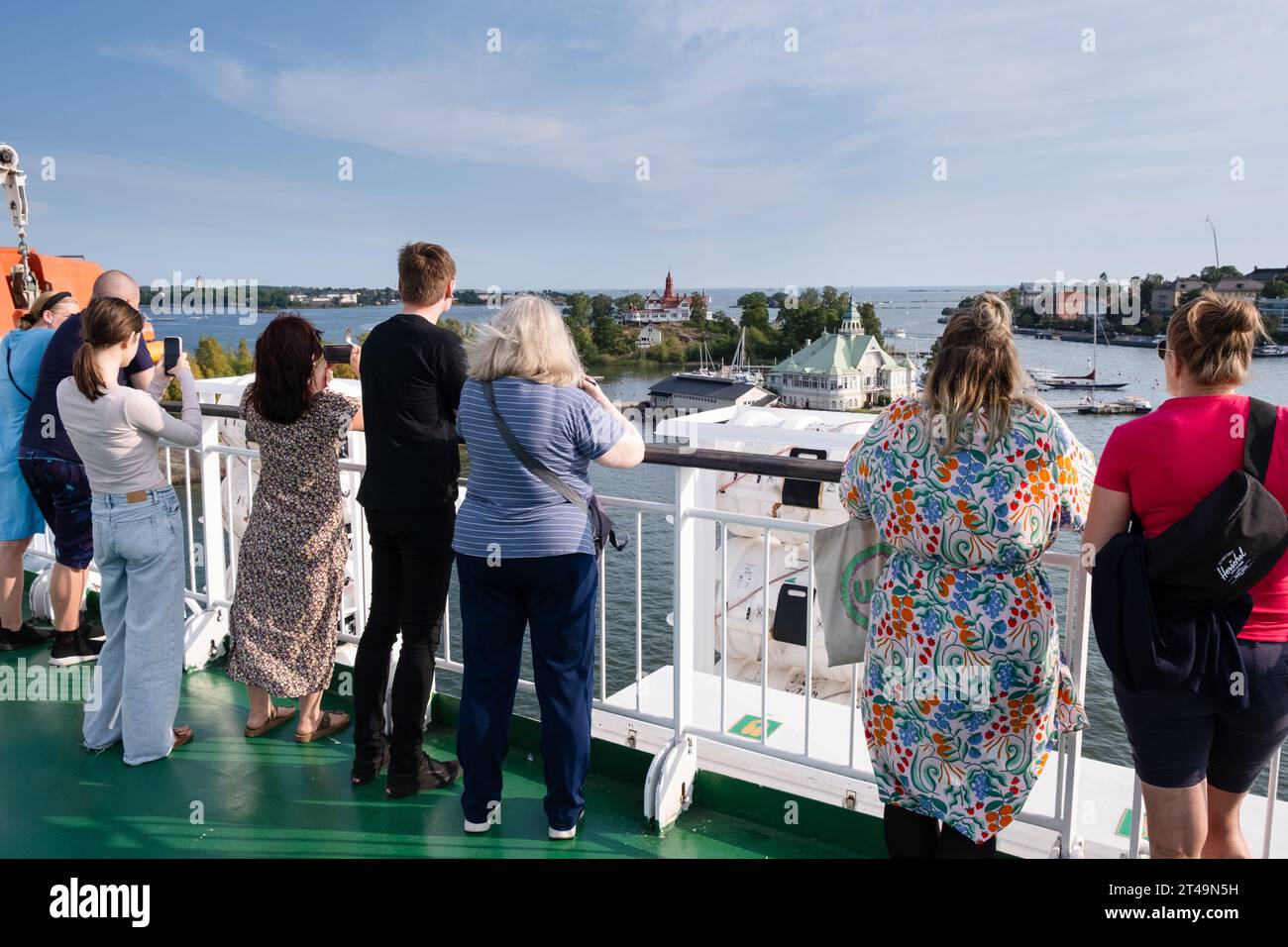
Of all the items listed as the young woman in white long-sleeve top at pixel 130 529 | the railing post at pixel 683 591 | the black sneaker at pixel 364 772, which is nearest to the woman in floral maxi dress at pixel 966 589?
the railing post at pixel 683 591

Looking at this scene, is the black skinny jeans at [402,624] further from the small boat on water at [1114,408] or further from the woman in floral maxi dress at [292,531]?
the small boat on water at [1114,408]

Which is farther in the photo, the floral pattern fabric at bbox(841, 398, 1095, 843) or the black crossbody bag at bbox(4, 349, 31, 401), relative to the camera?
the black crossbody bag at bbox(4, 349, 31, 401)

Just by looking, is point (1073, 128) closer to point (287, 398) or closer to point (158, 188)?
point (158, 188)

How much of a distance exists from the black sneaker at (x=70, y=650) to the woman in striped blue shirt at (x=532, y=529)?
2182 millimetres

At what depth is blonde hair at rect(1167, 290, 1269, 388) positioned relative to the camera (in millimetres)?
1639

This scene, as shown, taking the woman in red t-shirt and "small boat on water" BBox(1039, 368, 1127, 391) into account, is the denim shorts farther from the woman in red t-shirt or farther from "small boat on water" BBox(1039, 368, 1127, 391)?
"small boat on water" BBox(1039, 368, 1127, 391)

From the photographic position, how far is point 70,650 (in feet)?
11.9

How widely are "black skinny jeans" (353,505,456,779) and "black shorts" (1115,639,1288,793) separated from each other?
5.75 feet

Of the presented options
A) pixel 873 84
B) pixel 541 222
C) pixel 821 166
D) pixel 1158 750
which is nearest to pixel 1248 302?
pixel 1158 750

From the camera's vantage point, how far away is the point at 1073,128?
333ft

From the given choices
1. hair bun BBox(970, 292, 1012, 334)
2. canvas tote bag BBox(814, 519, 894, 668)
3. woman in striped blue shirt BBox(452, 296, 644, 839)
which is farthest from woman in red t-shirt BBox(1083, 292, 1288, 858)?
woman in striped blue shirt BBox(452, 296, 644, 839)

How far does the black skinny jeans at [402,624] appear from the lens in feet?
8.37
